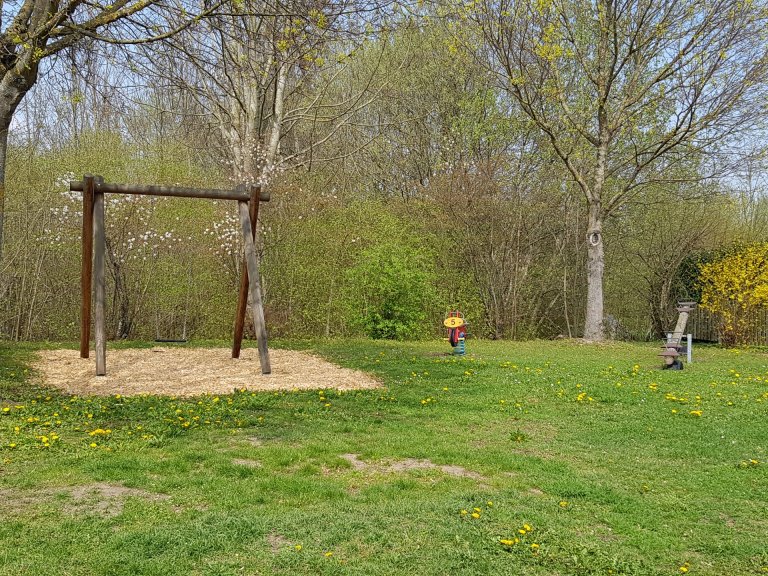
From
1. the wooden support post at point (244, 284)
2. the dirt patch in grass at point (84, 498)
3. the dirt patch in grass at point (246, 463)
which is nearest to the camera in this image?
the dirt patch in grass at point (84, 498)

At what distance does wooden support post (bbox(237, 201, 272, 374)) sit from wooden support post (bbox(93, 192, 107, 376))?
79.5 inches

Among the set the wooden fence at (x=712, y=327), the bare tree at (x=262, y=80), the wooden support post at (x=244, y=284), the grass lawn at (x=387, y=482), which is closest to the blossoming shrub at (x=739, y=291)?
the wooden fence at (x=712, y=327)

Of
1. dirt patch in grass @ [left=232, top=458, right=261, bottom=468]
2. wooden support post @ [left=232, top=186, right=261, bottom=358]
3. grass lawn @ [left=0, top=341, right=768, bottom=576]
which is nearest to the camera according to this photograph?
grass lawn @ [left=0, top=341, right=768, bottom=576]

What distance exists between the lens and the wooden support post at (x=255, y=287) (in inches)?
368

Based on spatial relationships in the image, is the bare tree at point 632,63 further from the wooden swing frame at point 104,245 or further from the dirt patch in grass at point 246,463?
the dirt patch in grass at point 246,463

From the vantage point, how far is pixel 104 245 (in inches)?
356

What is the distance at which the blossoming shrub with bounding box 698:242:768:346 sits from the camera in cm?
1625

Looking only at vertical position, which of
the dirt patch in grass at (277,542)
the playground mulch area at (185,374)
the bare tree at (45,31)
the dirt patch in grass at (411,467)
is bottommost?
the dirt patch in grass at (277,542)

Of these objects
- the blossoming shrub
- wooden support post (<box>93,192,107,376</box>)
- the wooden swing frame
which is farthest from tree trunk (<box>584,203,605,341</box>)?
wooden support post (<box>93,192,107,376</box>)

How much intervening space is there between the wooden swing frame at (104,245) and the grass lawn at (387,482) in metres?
1.40

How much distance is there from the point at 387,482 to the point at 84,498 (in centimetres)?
207

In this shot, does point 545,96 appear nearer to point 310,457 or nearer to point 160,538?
point 310,457

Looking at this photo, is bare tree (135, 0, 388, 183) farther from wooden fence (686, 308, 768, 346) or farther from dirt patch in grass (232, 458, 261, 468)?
wooden fence (686, 308, 768, 346)

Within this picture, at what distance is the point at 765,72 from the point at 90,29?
14.6 metres
